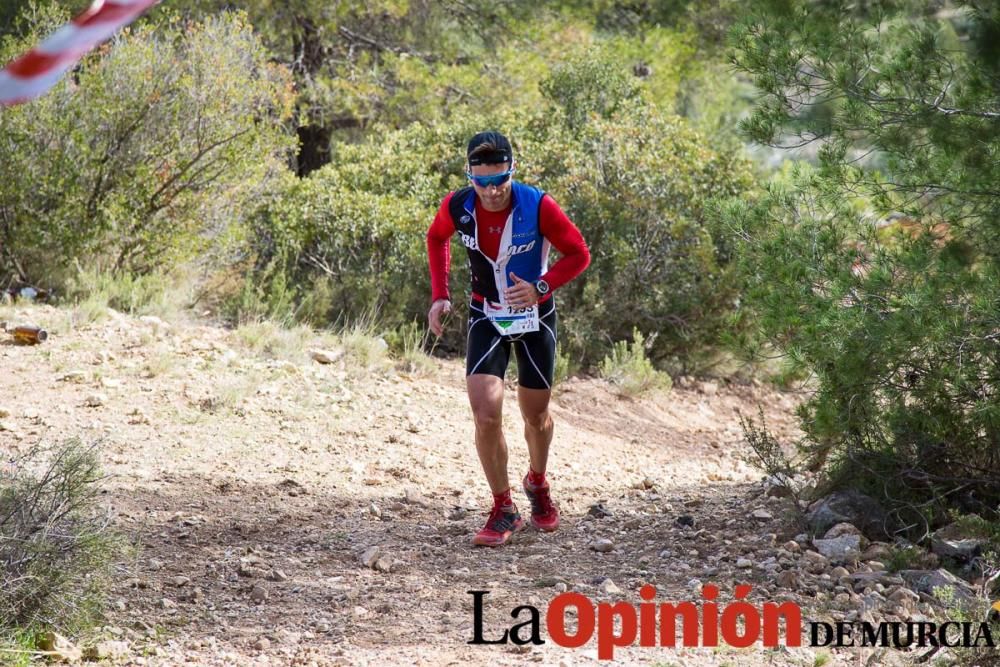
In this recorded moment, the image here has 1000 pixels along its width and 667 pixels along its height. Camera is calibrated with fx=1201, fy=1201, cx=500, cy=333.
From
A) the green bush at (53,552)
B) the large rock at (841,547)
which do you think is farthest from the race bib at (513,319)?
the green bush at (53,552)

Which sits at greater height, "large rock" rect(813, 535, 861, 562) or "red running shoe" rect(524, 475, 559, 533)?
"red running shoe" rect(524, 475, 559, 533)

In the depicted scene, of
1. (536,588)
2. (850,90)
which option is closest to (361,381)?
(536,588)

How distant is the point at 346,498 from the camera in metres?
6.73

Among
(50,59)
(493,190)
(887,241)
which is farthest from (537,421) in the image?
(50,59)

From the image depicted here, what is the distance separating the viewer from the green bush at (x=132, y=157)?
32.0 ft

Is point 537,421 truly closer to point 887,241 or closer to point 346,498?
point 346,498

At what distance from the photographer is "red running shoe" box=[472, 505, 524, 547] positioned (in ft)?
19.2

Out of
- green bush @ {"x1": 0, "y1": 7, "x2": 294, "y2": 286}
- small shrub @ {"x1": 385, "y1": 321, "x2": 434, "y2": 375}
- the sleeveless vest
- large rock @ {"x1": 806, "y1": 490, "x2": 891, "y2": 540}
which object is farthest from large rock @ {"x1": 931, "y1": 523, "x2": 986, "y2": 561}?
green bush @ {"x1": 0, "y1": 7, "x2": 294, "y2": 286}

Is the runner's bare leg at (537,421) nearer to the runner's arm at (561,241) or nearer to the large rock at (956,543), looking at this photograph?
the runner's arm at (561,241)

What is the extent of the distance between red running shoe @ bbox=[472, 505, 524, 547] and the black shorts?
2.13ft

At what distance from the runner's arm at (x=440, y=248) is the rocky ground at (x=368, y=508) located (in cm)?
127

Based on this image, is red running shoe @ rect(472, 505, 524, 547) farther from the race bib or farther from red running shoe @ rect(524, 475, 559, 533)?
the race bib

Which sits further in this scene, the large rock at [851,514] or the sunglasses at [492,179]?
the large rock at [851,514]

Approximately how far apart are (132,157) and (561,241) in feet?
18.4
